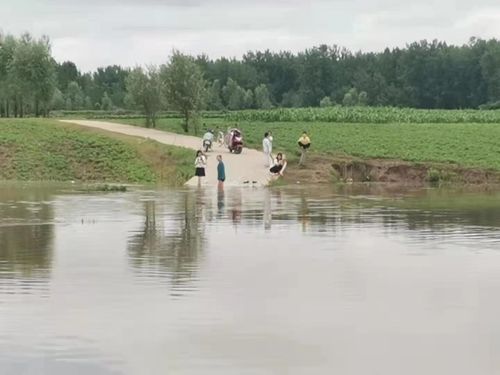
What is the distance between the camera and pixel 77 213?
2741cm

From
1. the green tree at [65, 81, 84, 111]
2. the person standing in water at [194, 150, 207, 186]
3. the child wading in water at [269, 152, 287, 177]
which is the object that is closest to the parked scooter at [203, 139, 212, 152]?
the child wading in water at [269, 152, 287, 177]

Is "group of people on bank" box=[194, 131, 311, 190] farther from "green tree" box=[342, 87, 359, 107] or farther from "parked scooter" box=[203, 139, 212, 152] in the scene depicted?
"green tree" box=[342, 87, 359, 107]

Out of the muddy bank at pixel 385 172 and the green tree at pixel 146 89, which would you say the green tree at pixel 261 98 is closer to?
the green tree at pixel 146 89

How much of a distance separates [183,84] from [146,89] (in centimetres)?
397

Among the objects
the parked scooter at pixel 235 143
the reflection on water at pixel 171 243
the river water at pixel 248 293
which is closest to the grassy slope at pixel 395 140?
the parked scooter at pixel 235 143

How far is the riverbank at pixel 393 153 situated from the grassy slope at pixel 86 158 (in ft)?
18.0

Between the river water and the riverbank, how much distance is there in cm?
1705

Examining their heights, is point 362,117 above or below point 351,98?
below

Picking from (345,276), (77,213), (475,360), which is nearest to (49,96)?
(77,213)

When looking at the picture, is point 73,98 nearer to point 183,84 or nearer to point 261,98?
point 261,98

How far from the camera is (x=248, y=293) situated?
14492 mm

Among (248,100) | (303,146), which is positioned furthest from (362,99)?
(303,146)

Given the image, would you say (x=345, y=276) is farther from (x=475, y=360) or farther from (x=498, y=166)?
(x=498, y=166)

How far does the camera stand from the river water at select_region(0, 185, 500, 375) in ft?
Answer: 35.2
